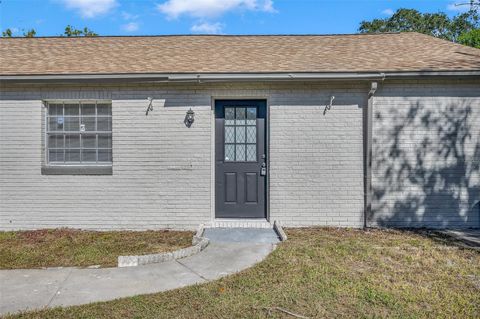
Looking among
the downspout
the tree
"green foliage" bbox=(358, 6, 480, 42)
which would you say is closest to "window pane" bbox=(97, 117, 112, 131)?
the downspout

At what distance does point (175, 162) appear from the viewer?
282 inches

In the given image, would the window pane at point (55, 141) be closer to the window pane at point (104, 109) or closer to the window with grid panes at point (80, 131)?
the window with grid panes at point (80, 131)

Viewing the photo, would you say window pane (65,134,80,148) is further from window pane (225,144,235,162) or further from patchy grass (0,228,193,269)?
window pane (225,144,235,162)

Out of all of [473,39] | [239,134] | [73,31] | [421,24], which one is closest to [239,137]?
[239,134]

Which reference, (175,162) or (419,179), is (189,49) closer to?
(175,162)

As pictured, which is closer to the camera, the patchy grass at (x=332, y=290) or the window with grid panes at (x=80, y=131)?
the patchy grass at (x=332, y=290)

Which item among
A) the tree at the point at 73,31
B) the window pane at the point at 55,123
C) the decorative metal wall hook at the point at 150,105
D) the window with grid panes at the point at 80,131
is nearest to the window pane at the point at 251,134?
the decorative metal wall hook at the point at 150,105

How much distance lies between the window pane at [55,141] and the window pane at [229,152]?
10.7 feet

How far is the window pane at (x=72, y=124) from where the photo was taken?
7.32m

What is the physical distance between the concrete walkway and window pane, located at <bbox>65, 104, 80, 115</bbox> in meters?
3.50

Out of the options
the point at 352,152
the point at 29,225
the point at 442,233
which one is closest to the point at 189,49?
the point at 352,152

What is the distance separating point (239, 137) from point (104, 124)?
106 inches

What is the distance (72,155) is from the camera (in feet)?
24.1

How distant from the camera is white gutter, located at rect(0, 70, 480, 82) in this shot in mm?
6742
